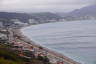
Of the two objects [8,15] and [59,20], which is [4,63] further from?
[59,20]

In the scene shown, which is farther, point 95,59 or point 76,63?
point 95,59

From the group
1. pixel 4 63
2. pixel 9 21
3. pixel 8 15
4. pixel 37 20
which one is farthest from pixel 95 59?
pixel 37 20

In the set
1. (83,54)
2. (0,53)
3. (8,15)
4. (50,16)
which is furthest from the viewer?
(50,16)

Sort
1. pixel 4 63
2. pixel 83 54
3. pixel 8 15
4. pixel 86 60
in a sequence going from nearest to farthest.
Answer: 1. pixel 4 63
2. pixel 86 60
3. pixel 83 54
4. pixel 8 15

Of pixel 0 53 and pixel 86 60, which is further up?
pixel 0 53

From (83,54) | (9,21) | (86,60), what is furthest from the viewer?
(9,21)

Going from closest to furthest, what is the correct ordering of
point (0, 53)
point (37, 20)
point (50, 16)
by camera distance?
point (0, 53), point (37, 20), point (50, 16)

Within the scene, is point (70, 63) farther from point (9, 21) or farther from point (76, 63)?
point (9, 21)

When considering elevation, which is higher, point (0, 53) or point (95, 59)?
point (0, 53)

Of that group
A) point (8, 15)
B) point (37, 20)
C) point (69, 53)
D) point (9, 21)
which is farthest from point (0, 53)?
point (37, 20)
